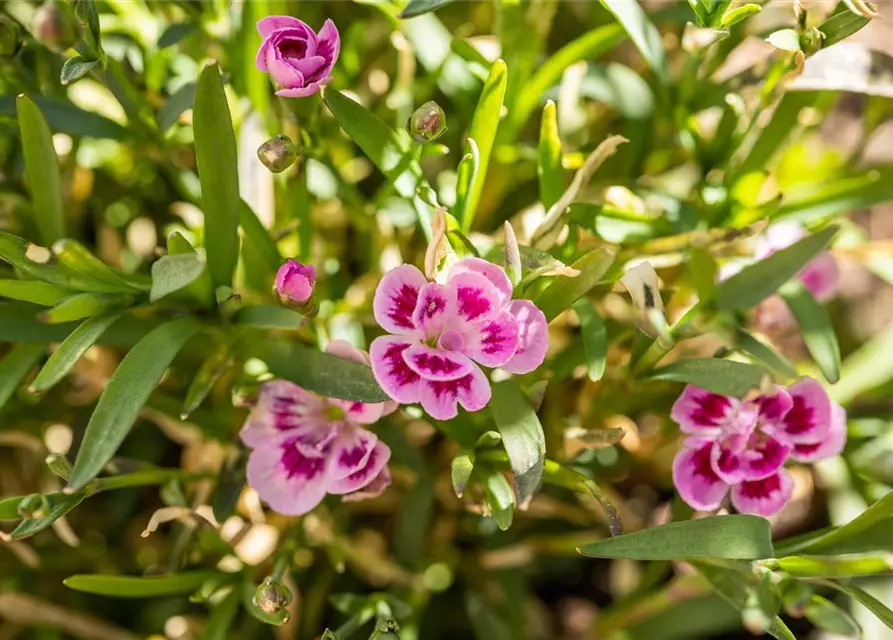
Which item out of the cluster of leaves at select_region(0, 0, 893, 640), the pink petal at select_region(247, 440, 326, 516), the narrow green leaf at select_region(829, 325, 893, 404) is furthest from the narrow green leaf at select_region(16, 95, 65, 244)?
the narrow green leaf at select_region(829, 325, 893, 404)

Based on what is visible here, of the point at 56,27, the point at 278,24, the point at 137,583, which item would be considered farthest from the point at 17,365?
the point at 278,24

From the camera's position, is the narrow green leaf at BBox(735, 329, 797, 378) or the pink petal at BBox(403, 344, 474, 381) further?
the narrow green leaf at BBox(735, 329, 797, 378)

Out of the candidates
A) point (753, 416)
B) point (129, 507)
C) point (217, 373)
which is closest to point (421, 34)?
point (217, 373)

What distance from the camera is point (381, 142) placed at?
96cm

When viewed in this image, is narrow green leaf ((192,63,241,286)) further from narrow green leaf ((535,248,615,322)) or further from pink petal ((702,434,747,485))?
pink petal ((702,434,747,485))

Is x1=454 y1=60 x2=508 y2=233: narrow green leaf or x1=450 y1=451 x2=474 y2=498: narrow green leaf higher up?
x1=454 y1=60 x2=508 y2=233: narrow green leaf

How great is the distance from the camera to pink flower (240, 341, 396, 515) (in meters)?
0.93

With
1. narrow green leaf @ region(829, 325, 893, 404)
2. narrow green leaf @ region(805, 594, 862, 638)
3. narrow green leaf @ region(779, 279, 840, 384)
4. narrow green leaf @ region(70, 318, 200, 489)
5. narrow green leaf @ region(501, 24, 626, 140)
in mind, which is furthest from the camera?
narrow green leaf @ region(829, 325, 893, 404)

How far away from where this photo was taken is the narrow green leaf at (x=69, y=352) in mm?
817

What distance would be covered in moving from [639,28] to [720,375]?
0.40 meters

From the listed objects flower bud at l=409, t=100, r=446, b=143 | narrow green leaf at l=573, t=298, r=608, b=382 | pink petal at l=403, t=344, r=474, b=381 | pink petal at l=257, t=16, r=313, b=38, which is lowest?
narrow green leaf at l=573, t=298, r=608, b=382

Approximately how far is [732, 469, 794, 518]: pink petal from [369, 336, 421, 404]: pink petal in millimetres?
379

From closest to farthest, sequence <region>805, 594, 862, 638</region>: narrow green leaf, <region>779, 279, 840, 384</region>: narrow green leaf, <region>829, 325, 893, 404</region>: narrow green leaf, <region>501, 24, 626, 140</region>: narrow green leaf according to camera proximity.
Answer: <region>805, 594, 862, 638</region>: narrow green leaf < <region>779, 279, 840, 384</region>: narrow green leaf < <region>501, 24, 626, 140</region>: narrow green leaf < <region>829, 325, 893, 404</region>: narrow green leaf

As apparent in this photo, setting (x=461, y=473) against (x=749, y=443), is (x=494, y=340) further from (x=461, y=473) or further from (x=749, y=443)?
(x=749, y=443)
